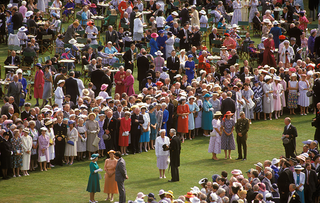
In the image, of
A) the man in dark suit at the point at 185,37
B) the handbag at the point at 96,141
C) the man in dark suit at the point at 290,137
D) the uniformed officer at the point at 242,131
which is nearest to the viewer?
the man in dark suit at the point at 290,137

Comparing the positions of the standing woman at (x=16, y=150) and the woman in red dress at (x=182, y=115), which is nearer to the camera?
the standing woman at (x=16, y=150)

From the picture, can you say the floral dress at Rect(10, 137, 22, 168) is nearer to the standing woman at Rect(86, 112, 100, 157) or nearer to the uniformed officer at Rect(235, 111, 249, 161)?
the standing woman at Rect(86, 112, 100, 157)

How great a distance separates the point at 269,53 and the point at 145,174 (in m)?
10.6

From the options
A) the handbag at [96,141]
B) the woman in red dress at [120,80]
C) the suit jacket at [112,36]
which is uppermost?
the suit jacket at [112,36]

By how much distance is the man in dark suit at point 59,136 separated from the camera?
16.6 metres

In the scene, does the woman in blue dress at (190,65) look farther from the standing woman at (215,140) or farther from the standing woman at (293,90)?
the standing woman at (215,140)

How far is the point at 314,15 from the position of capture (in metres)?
32.2

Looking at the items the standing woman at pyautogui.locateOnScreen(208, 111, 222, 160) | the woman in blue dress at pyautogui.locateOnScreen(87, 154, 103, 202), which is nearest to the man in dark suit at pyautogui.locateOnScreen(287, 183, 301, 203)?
the standing woman at pyautogui.locateOnScreen(208, 111, 222, 160)

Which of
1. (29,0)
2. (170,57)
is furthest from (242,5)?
(29,0)

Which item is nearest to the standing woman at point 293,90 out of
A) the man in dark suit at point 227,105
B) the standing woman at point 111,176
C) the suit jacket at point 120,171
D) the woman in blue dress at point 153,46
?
the man in dark suit at point 227,105

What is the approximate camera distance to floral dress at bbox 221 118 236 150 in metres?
17.1

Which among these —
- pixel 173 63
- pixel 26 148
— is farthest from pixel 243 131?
pixel 26 148

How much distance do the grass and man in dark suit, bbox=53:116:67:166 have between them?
1.15ft

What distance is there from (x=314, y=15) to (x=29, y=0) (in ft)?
53.5
